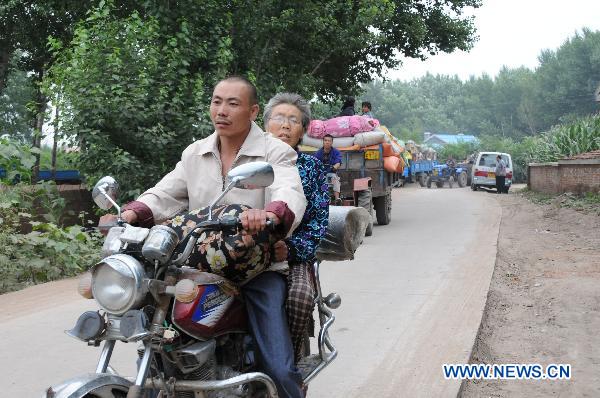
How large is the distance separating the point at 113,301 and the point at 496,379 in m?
3.48

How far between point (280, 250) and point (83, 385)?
1.08m

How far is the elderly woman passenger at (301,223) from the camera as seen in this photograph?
3459 mm

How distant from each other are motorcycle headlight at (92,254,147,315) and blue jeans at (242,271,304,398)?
0.70m

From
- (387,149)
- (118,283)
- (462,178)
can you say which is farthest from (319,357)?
(462,178)

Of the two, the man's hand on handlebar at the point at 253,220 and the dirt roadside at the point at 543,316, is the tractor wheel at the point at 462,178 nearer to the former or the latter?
the dirt roadside at the point at 543,316

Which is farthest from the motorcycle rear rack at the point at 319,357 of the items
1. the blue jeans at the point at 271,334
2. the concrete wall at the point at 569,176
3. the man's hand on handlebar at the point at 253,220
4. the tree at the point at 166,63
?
the concrete wall at the point at 569,176

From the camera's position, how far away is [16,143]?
9.61 m

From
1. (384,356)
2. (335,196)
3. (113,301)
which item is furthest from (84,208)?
(113,301)

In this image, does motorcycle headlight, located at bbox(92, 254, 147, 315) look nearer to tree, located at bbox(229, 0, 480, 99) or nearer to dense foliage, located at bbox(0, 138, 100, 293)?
dense foliage, located at bbox(0, 138, 100, 293)

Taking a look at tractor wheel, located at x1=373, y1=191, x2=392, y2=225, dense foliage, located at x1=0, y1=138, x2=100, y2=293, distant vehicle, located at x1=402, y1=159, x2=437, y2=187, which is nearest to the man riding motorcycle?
dense foliage, located at x1=0, y1=138, x2=100, y2=293

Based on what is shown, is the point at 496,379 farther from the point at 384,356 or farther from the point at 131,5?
the point at 131,5

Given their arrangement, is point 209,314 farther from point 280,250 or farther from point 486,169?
point 486,169

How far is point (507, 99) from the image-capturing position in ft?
319

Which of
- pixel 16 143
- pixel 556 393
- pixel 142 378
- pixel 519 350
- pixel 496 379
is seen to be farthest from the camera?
pixel 16 143
